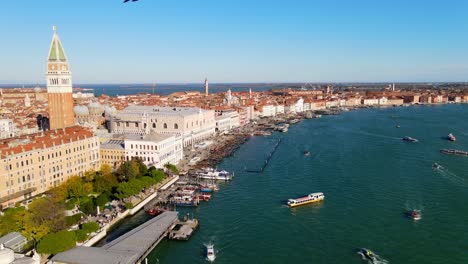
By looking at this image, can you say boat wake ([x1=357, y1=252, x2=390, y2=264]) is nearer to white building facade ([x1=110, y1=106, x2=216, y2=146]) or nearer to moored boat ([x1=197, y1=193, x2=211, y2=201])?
moored boat ([x1=197, y1=193, x2=211, y2=201])

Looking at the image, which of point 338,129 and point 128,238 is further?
point 338,129

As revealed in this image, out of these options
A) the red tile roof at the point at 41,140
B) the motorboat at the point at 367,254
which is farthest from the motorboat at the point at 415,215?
the red tile roof at the point at 41,140

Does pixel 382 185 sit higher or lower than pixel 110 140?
lower

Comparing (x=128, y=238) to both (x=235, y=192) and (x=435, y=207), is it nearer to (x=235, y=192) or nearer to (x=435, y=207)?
(x=235, y=192)

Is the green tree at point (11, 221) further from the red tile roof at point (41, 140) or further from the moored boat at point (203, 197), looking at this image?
the moored boat at point (203, 197)

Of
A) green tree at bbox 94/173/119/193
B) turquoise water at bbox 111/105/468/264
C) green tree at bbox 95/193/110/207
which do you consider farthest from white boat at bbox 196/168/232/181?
green tree at bbox 95/193/110/207

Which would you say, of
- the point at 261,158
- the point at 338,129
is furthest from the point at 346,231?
the point at 338,129

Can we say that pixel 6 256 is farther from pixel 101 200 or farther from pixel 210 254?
pixel 101 200
